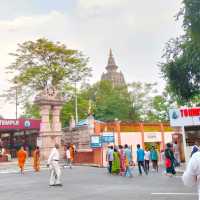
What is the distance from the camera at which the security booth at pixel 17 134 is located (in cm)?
4575

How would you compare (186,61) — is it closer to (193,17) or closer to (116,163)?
(193,17)

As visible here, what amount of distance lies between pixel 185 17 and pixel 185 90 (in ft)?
17.3

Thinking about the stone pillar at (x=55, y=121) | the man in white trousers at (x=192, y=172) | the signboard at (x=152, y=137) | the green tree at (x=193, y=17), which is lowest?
the man in white trousers at (x=192, y=172)

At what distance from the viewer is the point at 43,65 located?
50.1 m

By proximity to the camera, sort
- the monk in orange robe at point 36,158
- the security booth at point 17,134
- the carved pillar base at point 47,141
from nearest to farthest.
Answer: the monk in orange robe at point 36,158, the carved pillar base at point 47,141, the security booth at point 17,134

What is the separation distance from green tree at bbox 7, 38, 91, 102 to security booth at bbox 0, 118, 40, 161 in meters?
4.86

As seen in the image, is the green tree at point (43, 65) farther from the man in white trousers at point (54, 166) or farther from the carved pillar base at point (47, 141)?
the man in white trousers at point (54, 166)

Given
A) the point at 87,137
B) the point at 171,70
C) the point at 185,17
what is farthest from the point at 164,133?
the point at 185,17

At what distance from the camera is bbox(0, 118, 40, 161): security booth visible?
45.8m

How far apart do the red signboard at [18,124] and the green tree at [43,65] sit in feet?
17.0

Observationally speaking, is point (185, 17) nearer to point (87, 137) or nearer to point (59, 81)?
point (87, 137)

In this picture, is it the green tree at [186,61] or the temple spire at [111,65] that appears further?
the temple spire at [111,65]

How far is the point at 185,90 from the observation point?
24.3 meters

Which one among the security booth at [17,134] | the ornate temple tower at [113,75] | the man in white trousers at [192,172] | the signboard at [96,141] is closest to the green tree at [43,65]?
the security booth at [17,134]
